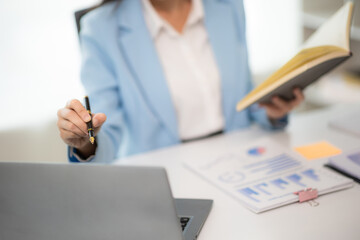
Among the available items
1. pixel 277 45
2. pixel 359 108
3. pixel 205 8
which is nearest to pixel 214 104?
pixel 205 8

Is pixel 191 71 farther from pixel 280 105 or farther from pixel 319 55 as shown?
pixel 319 55

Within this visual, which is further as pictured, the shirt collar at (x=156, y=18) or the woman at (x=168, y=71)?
the shirt collar at (x=156, y=18)

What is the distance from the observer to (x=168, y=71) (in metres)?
1.15

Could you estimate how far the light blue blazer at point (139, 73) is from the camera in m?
1.02

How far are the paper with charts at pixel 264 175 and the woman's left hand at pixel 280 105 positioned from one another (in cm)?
12

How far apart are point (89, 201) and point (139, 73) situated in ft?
2.19

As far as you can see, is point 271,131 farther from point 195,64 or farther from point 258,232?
point 258,232

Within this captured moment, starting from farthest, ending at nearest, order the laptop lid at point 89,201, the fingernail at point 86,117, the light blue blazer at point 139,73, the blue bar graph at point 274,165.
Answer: the light blue blazer at point 139,73 → the blue bar graph at point 274,165 → the fingernail at point 86,117 → the laptop lid at point 89,201

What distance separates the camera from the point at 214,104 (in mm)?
1203

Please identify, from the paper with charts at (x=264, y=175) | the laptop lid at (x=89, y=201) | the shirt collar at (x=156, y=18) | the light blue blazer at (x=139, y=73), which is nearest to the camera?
the laptop lid at (x=89, y=201)

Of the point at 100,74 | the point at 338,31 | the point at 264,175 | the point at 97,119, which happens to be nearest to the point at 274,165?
the point at 264,175

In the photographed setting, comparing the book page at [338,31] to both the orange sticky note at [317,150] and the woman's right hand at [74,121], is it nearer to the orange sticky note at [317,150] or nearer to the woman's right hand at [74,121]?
the orange sticky note at [317,150]

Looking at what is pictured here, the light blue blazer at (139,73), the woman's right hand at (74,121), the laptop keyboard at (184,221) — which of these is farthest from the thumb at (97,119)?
the light blue blazer at (139,73)

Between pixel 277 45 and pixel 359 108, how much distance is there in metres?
1.20
